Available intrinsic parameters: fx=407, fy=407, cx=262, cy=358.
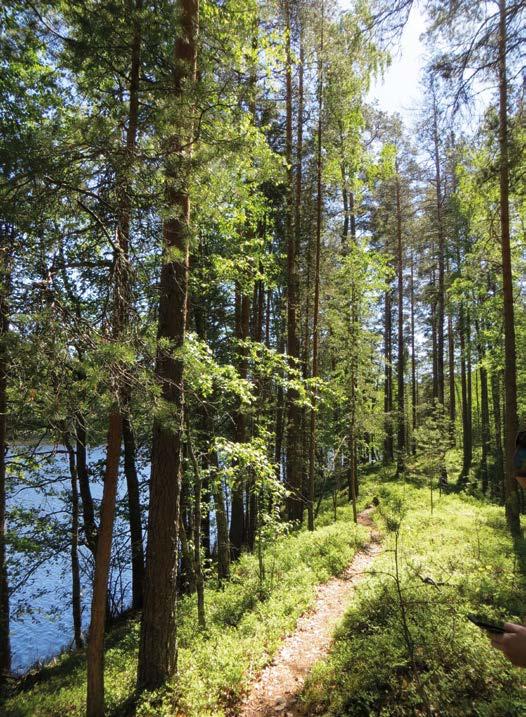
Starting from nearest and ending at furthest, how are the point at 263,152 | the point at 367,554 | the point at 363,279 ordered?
the point at 263,152 < the point at 367,554 < the point at 363,279

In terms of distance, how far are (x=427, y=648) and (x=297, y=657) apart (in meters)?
2.02

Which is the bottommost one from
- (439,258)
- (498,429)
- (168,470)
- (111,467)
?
(498,429)

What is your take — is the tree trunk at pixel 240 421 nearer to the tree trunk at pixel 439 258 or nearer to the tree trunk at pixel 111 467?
the tree trunk at pixel 111 467

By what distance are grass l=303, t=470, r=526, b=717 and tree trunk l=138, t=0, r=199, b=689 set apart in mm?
1834

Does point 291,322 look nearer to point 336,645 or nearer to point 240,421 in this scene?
point 240,421

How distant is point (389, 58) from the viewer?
18.7 ft

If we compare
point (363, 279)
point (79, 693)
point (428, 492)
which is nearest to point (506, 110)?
point (363, 279)

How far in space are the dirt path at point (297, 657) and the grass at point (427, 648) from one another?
0.38 meters

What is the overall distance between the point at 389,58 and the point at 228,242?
4.65 metres

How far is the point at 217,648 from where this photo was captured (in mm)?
5703

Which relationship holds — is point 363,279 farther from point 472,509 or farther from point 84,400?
point 84,400

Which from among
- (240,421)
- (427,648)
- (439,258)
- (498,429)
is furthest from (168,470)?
(439,258)

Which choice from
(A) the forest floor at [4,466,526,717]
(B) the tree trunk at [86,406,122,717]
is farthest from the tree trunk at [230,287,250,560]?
(B) the tree trunk at [86,406,122,717]

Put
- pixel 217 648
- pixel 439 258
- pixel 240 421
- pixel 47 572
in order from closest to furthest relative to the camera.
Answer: pixel 217 648 < pixel 47 572 < pixel 240 421 < pixel 439 258
